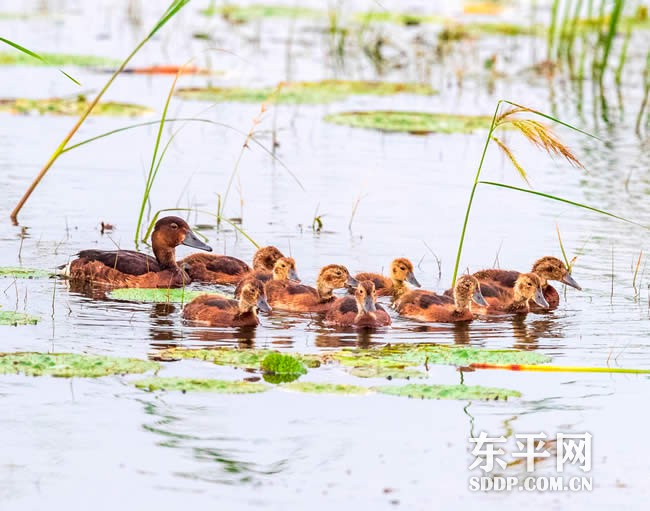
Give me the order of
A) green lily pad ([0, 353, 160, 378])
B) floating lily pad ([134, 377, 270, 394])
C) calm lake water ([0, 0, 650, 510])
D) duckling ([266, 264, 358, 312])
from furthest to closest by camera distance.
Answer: duckling ([266, 264, 358, 312]), green lily pad ([0, 353, 160, 378]), floating lily pad ([134, 377, 270, 394]), calm lake water ([0, 0, 650, 510])

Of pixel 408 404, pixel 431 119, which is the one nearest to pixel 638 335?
pixel 408 404

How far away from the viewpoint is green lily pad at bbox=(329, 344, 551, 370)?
748cm

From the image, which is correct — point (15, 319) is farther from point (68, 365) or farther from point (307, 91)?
point (307, 91)

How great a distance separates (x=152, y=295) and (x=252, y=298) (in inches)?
42.4

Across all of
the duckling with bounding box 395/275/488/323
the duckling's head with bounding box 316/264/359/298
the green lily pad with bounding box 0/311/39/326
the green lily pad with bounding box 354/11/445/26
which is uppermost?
the green lily pad with bounding box 354/11/445/26

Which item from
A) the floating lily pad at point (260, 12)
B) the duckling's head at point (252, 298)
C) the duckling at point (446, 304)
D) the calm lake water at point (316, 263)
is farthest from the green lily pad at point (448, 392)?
the floating lily pad at point (260, 12)

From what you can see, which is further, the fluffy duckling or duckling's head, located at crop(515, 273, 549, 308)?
the fluffy duckling

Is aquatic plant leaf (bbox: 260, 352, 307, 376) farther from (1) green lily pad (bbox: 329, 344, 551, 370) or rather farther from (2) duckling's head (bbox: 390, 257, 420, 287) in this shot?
(2) duckling's head (bbox: 390, 257, 420, 287)

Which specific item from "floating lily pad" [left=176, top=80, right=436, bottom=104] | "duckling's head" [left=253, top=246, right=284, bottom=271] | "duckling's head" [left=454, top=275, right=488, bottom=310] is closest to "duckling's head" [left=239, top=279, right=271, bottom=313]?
"duckling's head" [left=454, top=275, right=488, bottom=310]

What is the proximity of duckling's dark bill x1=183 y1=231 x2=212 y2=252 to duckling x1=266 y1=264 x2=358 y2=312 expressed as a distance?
104 cm

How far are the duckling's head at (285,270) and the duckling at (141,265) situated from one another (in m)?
0.59

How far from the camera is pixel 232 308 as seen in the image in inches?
337

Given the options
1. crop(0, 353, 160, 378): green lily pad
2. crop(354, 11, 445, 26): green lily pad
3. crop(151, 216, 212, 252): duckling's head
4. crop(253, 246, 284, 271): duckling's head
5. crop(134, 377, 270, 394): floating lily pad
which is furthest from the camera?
crop(354, 11, 445, 26): green lily pad

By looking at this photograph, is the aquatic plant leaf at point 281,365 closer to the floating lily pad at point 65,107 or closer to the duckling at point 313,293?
the duckling at point 313,293
